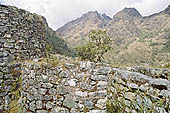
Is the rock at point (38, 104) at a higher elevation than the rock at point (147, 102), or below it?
below

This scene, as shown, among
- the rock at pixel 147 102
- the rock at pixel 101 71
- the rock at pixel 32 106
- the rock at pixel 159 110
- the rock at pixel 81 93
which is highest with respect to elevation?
the rock at pixel 101 71

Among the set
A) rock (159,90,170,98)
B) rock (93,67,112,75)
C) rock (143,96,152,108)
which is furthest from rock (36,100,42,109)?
rock (159,90,170,98)

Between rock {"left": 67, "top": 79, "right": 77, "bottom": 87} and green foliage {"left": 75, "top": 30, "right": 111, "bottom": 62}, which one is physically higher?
green foliage {"left": 75, "top": 30, "right": 111, "bottom": 62}

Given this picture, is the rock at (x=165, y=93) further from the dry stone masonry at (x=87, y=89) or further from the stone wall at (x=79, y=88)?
the stone wall at (x=79, y=88)

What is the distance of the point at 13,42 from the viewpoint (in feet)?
23.5

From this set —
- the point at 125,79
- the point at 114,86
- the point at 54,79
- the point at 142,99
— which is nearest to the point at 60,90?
the point at 54,79

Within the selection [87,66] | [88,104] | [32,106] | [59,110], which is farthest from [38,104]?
[87,66]

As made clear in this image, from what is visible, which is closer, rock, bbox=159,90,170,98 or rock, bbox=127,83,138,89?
rock, bbox=159,90,170,98

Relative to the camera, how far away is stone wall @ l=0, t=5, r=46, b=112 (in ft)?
21.7

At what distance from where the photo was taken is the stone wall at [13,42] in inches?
260

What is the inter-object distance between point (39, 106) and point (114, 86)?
7.68 ft

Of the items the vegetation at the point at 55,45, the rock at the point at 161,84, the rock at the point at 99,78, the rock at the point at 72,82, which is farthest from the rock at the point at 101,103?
the vegetation at the point at 55,45

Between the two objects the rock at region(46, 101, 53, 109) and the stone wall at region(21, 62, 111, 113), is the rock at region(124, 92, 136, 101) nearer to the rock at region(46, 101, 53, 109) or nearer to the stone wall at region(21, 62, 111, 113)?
the stone wall at region(21, 62, 111, 113)

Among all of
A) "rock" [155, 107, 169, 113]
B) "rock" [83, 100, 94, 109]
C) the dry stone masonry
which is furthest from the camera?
"rock" [83, 100, 94, 109]
